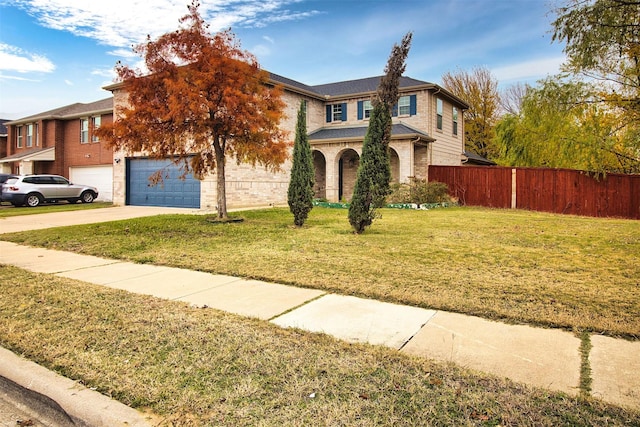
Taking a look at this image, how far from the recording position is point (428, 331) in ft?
12.8

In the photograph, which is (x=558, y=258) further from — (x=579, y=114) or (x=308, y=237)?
(x=579, y=114)

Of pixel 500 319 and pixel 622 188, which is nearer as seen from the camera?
pixel 500 319

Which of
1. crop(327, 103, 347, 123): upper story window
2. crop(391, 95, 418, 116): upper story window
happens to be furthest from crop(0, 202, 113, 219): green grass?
crop(391, 95, 418, 116): upper story window

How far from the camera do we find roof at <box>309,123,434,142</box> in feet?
69.2

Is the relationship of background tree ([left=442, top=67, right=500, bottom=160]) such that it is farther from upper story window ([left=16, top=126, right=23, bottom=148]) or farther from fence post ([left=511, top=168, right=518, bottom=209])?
upper story window ([left=16, top=126, right=23, bottom=148])

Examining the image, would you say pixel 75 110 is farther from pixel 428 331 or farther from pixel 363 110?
pixel 428 331

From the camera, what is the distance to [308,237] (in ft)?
32.9

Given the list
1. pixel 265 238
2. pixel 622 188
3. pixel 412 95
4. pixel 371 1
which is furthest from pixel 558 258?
pixel 412 95

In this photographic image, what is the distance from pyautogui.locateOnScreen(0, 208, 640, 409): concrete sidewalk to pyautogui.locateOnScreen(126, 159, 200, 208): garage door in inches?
569

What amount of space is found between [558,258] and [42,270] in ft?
28.0

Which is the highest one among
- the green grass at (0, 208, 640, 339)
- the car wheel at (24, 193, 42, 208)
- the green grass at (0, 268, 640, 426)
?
the car wheel at (24, 193, 42, 208)

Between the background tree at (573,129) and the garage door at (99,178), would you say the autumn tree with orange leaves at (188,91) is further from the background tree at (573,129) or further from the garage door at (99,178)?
the garage door at (99,178)

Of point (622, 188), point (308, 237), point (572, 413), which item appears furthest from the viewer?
point (622, 188)

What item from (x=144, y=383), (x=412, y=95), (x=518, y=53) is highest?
(x=518, y=53)
